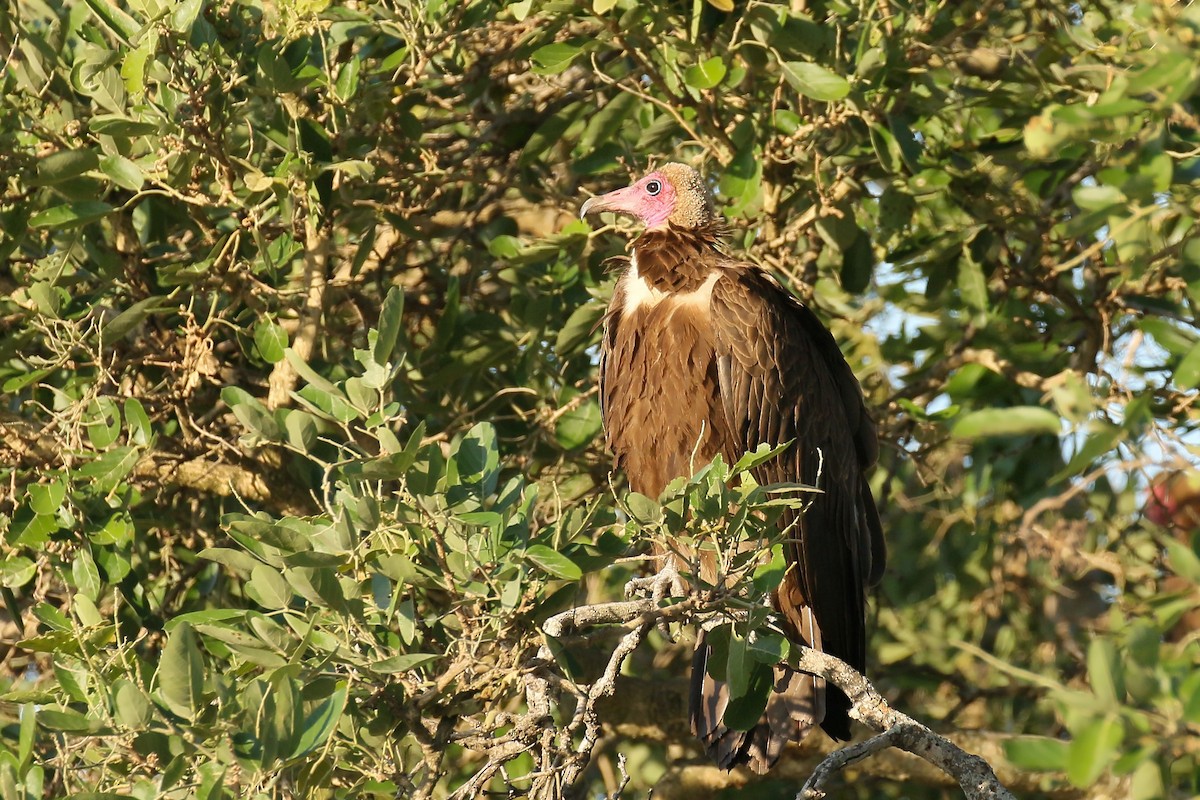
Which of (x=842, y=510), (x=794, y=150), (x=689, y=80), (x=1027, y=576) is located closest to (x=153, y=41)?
(x=689, y=80)

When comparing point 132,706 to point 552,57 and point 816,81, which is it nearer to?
point 552,57

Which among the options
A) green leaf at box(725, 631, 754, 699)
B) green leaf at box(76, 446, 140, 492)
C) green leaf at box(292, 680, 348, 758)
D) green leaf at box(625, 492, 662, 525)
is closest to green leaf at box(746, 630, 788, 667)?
green leaf at box(725, 631, 754, 699)

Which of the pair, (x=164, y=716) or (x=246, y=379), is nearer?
(x=164, y=716)

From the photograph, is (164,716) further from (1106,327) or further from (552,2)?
(1106,327)

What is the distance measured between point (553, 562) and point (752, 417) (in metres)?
1.72

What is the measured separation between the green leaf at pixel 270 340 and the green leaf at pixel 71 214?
496mm

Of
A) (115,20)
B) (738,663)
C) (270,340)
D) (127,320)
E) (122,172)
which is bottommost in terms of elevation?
(738,663)

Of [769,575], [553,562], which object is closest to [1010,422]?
[769,575]

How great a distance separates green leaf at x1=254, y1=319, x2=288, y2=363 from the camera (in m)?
3.63

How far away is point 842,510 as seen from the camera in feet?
14.1

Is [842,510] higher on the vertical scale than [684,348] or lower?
lower

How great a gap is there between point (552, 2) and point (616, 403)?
1267mm

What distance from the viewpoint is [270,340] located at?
3654 mm

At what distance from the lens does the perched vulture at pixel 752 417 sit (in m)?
4.09
